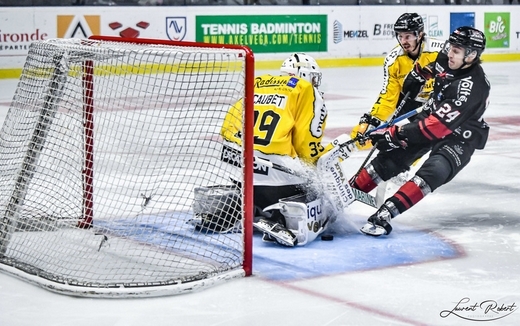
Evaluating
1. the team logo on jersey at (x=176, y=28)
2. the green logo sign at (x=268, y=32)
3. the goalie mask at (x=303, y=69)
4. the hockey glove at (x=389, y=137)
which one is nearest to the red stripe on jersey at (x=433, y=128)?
the hockey glove at (x=389, y=137)

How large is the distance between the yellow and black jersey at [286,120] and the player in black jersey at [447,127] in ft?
1.33

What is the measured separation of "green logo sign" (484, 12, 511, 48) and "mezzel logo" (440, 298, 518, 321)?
1158 centimetres

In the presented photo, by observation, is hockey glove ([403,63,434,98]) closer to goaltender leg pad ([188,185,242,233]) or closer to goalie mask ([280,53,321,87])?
goalie mask ([280,53,321,87])

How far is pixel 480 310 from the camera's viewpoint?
3.14 meters

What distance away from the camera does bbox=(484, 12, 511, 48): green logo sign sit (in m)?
14.3

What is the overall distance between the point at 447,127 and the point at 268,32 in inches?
318

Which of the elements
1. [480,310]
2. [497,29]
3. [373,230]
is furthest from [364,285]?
[497,29]

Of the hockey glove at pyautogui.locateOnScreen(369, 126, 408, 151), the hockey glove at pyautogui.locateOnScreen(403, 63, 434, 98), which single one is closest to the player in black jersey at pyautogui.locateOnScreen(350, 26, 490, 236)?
the hockey glove at pyautogui.locateOnScreen(369, 126, 408, 151)

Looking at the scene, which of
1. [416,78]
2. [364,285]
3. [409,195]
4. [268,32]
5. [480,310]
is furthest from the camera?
[268,32]

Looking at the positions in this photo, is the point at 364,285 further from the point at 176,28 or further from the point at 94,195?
the point at 176,28

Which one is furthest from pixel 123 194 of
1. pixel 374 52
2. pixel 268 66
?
pixel 374 52

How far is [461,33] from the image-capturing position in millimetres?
4379

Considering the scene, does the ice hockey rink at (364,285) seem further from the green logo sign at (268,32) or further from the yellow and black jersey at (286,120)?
the green logo sign at (268,32)

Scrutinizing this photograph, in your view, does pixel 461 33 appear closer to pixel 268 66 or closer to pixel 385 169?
pixel 385 169
